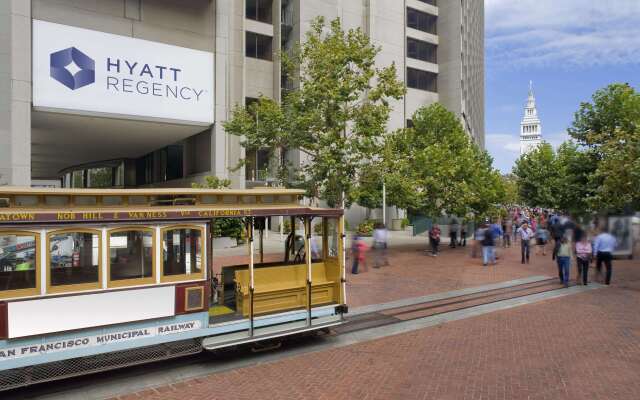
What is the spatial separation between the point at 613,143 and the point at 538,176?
2619 centimetres

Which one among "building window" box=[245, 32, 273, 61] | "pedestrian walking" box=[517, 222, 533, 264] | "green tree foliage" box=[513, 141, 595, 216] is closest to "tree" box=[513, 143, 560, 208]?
"green tree foliage" box=[513, 141, 595, 216]

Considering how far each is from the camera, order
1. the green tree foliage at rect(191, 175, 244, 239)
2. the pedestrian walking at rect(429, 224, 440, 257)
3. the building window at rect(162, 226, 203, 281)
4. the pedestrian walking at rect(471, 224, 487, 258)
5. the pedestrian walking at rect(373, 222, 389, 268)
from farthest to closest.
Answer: the green tree foliage at rect(191, 175, 244, 239), the pedestrian walking at rect(429, 224, 440, 257), the pedestrian walking at rect(471, 224, 487, 258), the pedestrian walking at rect(373, 222, 389, 268), the building window at rect(162, 226, 203, 281)

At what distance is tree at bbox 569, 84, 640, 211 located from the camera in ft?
66.8

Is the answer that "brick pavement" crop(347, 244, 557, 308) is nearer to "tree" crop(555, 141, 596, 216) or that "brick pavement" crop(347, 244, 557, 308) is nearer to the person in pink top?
the person in pink top

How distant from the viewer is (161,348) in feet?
25.0

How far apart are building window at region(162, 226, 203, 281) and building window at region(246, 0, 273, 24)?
34.5 metres

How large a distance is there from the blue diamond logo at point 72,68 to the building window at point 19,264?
829 inches

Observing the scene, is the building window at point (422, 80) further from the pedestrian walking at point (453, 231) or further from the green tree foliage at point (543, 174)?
the pedestrian walking at point (453, 231)

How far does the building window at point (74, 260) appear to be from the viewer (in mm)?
6762

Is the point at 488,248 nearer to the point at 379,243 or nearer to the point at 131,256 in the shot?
the point at 379,243

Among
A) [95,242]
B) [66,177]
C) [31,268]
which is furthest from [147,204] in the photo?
[66,177]

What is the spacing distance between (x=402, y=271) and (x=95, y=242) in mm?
13299

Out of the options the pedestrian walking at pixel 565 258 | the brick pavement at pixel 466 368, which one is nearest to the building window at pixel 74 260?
the brick pavement at pixel 466 368

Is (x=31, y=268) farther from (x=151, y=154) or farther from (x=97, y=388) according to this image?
(x=151, y=154)
